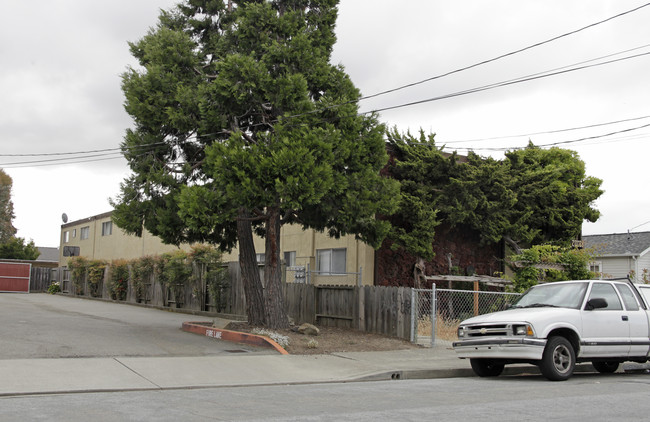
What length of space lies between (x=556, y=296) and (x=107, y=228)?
36.4 metres

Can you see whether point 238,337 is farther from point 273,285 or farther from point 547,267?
point 547,267

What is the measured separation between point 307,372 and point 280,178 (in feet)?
12.8

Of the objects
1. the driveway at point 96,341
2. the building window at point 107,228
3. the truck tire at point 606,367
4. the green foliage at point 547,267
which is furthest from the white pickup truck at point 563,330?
the building window at point 107,228

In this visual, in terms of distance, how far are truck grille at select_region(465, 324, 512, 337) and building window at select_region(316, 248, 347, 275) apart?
923cm

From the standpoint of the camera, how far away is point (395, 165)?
20172mm

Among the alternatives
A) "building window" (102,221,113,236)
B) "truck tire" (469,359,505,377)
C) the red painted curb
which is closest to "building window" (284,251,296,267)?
the red painted curb

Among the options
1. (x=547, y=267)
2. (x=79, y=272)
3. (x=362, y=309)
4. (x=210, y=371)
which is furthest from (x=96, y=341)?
(x=79, y=272)

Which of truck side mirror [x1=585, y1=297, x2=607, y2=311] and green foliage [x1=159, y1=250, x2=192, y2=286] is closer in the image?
truck side mirror [x1=585, y1=297, x2=607, y2=311]

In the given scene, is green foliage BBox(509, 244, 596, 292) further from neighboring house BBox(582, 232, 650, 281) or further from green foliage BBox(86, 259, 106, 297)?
green foliage BBox(86, 259, 106, 297)

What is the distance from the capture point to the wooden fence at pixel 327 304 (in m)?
15.3

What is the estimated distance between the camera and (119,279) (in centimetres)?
3100

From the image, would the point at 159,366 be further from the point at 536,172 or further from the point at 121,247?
the point at 121,247

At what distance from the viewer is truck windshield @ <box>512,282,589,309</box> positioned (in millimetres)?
10867

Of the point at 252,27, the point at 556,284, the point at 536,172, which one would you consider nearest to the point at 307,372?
the point at 556,284
